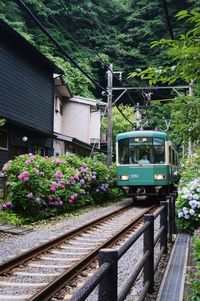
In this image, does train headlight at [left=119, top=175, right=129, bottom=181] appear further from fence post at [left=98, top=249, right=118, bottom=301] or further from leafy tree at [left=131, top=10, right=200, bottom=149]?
fence post at [left=98, top=249, right=118, bottom=301]

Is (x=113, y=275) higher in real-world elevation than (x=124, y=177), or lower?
lower

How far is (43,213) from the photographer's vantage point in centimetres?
1206

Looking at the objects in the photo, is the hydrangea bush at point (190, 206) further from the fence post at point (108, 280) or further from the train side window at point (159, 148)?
the train side window at point (159, 148)

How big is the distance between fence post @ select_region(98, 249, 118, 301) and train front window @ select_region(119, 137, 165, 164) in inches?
554

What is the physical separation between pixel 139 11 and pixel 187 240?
115 feet

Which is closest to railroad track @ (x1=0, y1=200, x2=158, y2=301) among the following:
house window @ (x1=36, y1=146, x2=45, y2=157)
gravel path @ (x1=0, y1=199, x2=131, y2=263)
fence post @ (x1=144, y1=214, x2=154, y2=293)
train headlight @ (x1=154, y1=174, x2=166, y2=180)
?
gravel path @ (x1=0, y1=199, x2=131, y2=263)

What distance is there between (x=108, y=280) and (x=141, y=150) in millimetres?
14446

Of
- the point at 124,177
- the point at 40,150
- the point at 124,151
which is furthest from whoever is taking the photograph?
the point at 40,150

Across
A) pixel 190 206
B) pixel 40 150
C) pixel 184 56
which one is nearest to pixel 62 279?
pixel 190 206

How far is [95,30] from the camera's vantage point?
116ft

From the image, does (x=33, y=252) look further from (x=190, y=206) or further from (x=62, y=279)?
(x=190, y=206)

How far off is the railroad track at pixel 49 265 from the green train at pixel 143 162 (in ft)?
21.4

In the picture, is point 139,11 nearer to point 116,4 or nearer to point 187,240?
point 116,4

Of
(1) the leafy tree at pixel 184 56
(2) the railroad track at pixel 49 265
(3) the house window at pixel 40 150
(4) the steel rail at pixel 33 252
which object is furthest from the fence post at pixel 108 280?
(3) the house window at pixel 40 150
